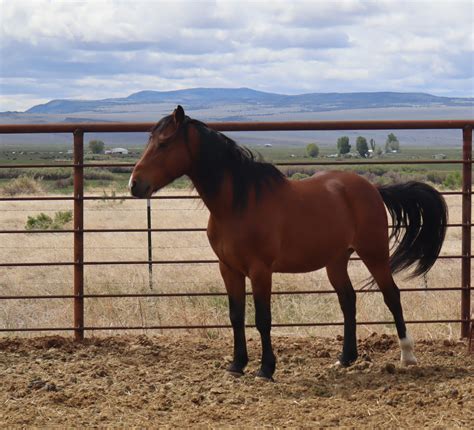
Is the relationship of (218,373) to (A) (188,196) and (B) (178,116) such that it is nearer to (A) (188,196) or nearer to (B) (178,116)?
(A) (188,196)

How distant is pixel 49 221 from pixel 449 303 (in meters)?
13.1

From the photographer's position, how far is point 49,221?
20703mm

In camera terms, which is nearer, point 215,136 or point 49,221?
point 215,136

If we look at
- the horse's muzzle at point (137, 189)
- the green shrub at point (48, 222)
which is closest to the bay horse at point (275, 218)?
the horse's muzzle at point (137, 189)

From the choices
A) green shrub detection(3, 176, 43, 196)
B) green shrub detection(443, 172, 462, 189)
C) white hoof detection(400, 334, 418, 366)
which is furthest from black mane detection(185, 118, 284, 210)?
green shrub detection(443, 172, 462, 189)

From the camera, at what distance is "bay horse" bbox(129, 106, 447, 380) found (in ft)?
18.5

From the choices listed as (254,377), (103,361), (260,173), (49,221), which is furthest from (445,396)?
(49,221)

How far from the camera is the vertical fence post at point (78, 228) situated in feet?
22.8

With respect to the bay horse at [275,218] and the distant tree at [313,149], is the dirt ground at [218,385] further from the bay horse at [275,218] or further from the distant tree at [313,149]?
the distant tree at [313,149]

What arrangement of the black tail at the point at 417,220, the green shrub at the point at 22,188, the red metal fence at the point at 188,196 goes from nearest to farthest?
the black tail at the point at 417,220 < the red metal fence at the point at 188,196 < the green shrub at the point at 22,188

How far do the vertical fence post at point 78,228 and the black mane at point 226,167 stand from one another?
5.05 feet

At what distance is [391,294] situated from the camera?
20.7 feet

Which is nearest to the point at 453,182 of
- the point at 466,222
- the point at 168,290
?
the point at 168,290

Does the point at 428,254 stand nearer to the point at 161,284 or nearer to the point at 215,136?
the point at 215,136
